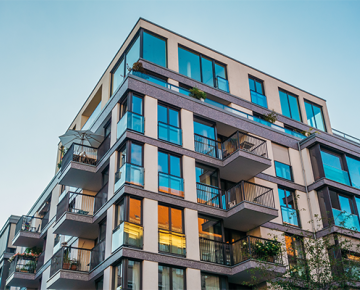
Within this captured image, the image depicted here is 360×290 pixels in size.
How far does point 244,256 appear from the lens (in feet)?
74.0

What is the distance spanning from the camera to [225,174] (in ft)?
86.0

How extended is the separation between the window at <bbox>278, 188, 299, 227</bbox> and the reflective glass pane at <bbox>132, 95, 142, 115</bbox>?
9.52m

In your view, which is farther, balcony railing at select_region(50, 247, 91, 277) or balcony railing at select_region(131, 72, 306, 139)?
balcony railing at select_region(131, 72, 306, 139)

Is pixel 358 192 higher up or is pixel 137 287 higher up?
pixel 358 192

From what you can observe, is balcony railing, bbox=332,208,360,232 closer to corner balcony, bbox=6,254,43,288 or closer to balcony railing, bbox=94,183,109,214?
balcony railing, bbox=94,183,109,214

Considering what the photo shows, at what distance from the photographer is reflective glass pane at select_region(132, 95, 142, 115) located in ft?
79.6

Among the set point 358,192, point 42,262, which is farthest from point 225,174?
point 42,262

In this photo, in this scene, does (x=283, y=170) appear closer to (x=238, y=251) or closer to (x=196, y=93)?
(x=196, y=93)

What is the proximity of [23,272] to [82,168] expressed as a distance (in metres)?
10.6

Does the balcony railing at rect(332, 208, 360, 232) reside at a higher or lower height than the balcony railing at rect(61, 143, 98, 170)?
lower

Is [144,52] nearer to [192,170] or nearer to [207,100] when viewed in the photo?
[207,100]

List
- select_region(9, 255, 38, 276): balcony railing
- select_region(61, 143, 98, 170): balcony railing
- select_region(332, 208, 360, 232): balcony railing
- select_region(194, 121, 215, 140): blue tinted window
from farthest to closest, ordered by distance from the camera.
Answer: select_region(9, 255, 38, 276): balcony railing < select_region(332, 208, 360, 232): balcony railing < select_region(61, 143, 98, 170): balcony railing < select_region(194, 121, 215, 140): blue tinted window

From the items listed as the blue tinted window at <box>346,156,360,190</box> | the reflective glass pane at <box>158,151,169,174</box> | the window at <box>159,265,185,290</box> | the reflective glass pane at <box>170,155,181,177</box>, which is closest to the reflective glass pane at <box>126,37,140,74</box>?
the reflective glass pane at <box>158,151,169,174</box>

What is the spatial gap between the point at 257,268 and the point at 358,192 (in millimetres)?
10500
